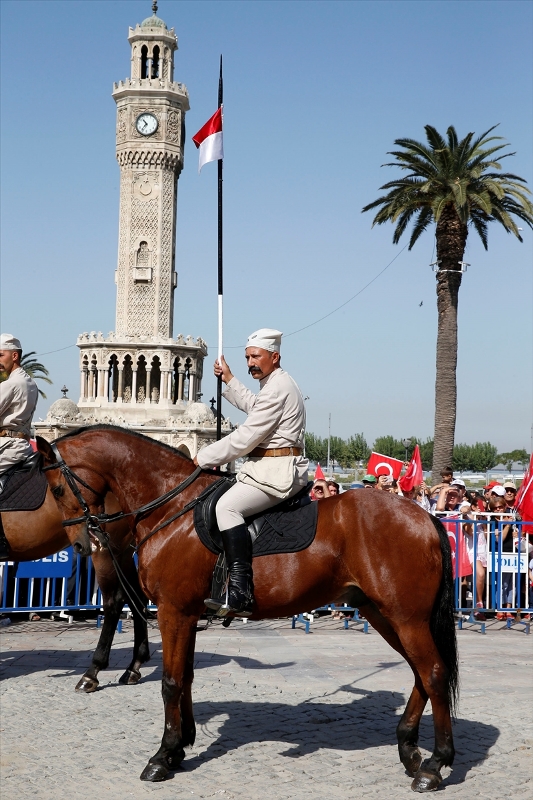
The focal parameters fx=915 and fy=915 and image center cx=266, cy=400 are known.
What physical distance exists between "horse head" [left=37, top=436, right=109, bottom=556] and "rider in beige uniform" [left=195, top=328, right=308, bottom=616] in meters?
0.85

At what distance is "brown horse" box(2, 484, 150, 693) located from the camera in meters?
8.37

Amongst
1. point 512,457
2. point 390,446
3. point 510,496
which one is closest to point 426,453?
point 390,446

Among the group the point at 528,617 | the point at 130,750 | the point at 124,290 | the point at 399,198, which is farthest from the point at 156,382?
the point at 130,750

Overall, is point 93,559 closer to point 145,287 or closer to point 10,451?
point 10,451

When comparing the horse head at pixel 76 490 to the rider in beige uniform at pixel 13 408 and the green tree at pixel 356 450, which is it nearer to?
the rider in beige uniform at pixel 13 408

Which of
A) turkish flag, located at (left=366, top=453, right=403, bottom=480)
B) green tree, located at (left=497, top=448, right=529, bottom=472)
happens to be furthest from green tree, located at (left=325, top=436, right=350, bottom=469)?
turkish flag, located at (left=366, top=453, right=403, bottom=480)

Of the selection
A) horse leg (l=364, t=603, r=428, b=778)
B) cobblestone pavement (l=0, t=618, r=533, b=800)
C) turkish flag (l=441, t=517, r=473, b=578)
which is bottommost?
cobblestone pavement (l=0, t=618, r=533, b=800)

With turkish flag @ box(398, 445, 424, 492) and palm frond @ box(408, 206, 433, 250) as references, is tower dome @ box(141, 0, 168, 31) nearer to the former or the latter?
palm frond @ box(408, 206, 433, 250)

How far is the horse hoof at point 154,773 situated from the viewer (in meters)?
5.92

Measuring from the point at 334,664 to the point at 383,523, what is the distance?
414 centimetres

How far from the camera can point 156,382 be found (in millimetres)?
70750

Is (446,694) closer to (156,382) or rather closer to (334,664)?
(334,664)

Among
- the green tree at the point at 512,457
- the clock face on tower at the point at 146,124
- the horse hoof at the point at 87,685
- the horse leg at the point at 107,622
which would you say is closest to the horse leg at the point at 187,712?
the horse hoof at the point at 87,685

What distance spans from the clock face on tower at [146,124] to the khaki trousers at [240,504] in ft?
219
